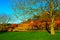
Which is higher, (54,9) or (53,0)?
(53,0)

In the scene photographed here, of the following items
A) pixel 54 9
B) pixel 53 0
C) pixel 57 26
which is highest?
pixel 53 0

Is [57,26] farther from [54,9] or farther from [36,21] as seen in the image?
[54,9]

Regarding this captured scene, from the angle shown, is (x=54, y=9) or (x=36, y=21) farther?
(x=36, y=21)

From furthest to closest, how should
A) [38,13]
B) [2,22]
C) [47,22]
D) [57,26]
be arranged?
[2,22], [47,22], [57,26], [38,13]

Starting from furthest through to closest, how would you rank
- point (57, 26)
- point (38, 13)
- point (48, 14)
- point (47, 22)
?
1. point (47, 22)
2. point (57, 26)
3. point (48, 14)
4. point (38, 13)

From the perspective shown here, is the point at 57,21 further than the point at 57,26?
Yes

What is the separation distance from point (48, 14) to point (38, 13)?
255 cm

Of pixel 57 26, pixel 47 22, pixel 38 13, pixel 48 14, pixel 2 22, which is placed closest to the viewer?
pixel 38 13

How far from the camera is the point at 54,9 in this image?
86.3ft

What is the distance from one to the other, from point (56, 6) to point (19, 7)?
665cm

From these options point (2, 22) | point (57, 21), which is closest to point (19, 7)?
point (57, 21)

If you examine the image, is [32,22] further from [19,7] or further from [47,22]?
[19,7]

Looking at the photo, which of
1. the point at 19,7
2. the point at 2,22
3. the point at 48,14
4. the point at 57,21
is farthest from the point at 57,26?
the point at 2,22

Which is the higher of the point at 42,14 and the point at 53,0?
the point at 53,0
